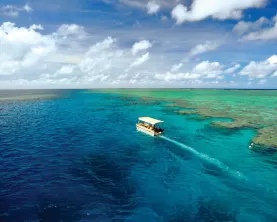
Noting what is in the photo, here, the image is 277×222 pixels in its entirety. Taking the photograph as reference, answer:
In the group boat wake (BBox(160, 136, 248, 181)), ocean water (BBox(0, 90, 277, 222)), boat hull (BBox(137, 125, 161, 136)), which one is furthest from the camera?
boat hull (BBox(137, 125, 161, 136))

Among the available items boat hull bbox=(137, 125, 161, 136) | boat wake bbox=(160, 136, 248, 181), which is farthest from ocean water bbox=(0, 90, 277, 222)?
boat hull bbox=(137, 125, 161, 136)

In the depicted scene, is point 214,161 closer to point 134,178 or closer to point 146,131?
point 134,178

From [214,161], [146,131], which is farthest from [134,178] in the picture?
[146,131]

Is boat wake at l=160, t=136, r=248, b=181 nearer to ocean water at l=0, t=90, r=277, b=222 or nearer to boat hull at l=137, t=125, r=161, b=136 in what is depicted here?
ocean water at l=0, t=90, r=277, b=222

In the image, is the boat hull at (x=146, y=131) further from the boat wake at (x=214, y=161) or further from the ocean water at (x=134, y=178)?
the boat wake at (x=214, y=161)

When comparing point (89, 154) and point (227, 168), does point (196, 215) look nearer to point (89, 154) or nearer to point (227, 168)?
point (227, 168)

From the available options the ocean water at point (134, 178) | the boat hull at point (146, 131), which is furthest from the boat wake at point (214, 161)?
the boat hull at point (146, 131)

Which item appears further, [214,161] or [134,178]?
[214,161]

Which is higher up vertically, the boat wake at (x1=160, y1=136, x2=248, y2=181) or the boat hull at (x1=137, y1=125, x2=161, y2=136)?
the boat hull at (x1=137, y1=125, x2=161, y2=136)
